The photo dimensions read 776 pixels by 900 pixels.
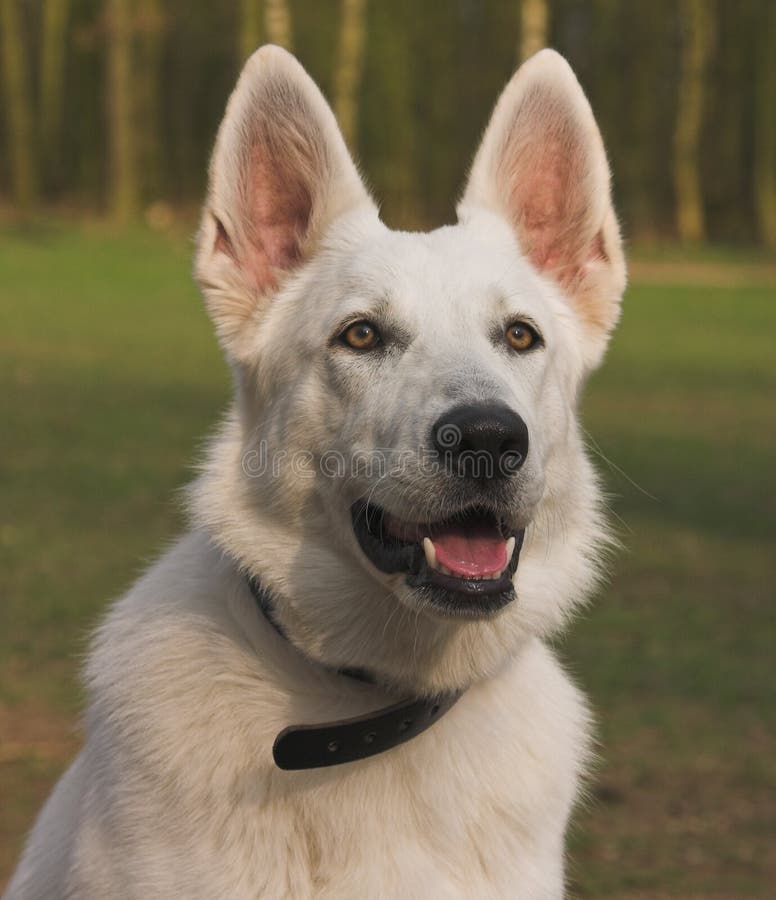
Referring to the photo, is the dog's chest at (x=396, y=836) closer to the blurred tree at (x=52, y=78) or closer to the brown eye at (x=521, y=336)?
the brown eye at (x=521, y=336)

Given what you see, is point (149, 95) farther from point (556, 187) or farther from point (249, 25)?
point (556, 187)

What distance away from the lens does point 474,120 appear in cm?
5834

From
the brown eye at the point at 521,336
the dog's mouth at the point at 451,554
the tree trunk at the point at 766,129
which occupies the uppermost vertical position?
the brown eye at the point at 521,336

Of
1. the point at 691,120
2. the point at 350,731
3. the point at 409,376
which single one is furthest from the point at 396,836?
the point at 691,120

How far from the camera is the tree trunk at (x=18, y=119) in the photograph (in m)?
42.1

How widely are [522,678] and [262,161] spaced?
1.61m

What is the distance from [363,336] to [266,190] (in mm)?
624

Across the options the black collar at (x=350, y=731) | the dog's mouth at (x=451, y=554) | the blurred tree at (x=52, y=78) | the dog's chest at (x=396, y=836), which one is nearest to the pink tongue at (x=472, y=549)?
the dog's mouth at (x=451, y=554)

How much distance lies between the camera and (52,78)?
4978 centimetres

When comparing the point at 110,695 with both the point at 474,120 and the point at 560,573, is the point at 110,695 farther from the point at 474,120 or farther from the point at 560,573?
the point at 474,120

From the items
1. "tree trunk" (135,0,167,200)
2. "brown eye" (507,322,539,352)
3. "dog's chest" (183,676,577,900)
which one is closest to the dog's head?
"brown eye" (507,322,539,352)

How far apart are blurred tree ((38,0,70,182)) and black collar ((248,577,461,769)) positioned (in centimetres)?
4819

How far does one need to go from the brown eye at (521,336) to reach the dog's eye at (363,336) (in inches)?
14.1

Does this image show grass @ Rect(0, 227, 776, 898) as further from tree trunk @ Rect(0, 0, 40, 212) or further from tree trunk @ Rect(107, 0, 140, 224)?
tree trunk @ Rect(0, 0, 40, 212)
